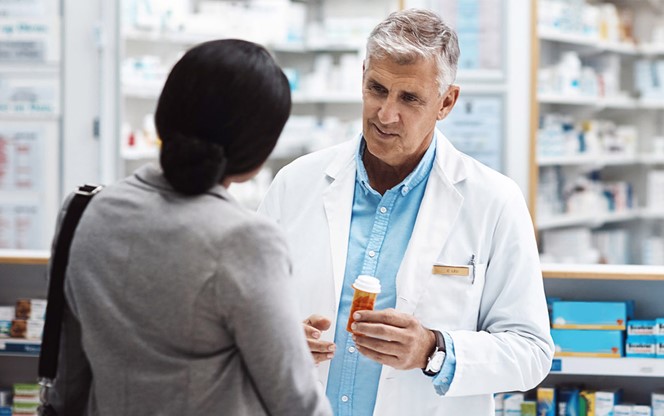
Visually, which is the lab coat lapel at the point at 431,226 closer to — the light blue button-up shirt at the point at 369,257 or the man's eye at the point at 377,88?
the light blue button-up shirt at the point at 369,257

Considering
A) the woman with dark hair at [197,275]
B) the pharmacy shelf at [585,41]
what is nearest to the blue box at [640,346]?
the woman with dark hair at [197,275]

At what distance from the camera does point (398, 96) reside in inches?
78.5

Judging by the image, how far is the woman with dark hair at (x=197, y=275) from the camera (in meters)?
1.23

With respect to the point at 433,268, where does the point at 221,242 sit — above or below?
above

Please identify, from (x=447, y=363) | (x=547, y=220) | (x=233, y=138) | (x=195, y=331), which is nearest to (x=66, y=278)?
(x=195, y=331)

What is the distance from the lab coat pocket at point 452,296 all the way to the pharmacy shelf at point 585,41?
13.9ft

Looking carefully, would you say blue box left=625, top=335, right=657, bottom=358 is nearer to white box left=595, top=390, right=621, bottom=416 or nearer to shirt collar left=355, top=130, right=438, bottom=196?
white box left=595, top=390, right=621, bottom=416

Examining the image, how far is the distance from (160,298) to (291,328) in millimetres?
197

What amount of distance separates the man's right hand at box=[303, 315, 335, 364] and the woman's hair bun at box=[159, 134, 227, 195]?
2.04ft

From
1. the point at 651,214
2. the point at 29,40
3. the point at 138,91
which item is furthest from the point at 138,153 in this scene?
the point at 651,214

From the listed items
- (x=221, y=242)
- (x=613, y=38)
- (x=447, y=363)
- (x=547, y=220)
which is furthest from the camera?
(x=613, y=38)

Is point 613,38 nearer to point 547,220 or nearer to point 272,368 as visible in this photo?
point 547,220

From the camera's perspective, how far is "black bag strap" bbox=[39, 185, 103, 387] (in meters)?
1.36

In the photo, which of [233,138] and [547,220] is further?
[547,220]
